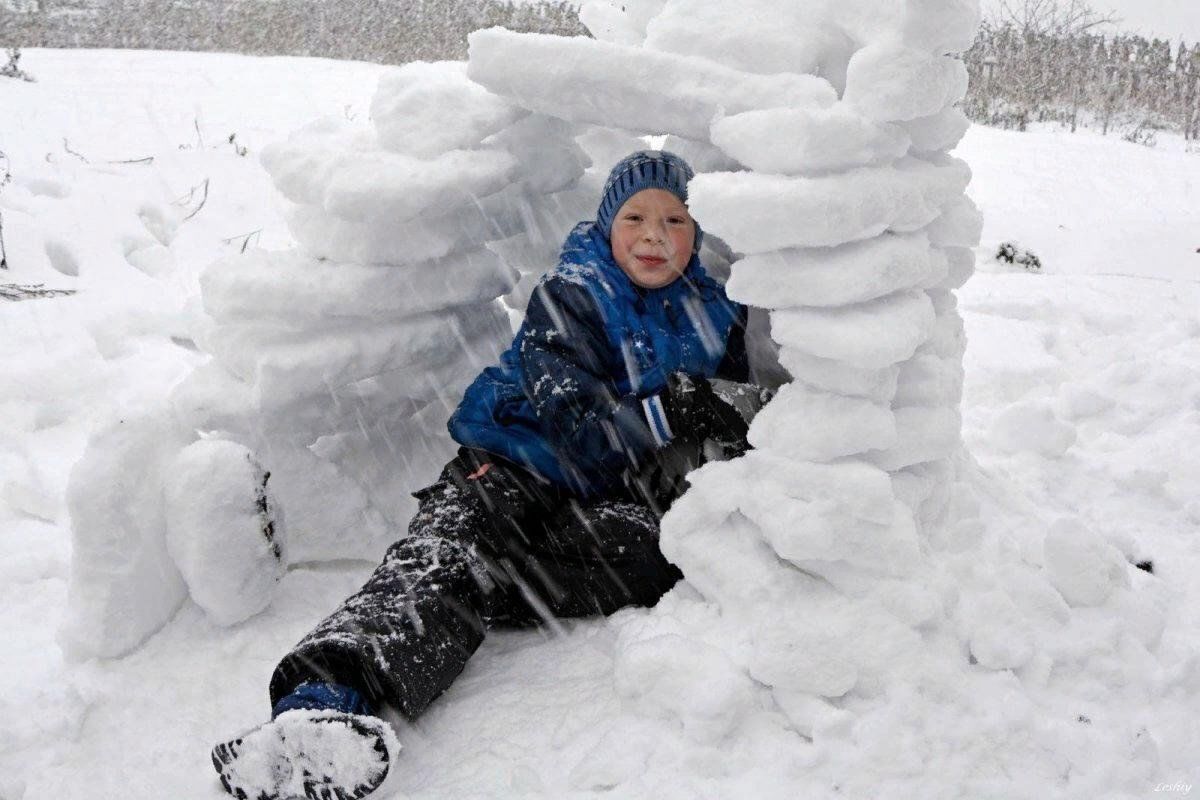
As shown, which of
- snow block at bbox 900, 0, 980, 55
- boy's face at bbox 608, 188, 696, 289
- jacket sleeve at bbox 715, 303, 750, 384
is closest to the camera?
snow block at bbox 900, 0, 980, 55

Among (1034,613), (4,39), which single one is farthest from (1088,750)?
(4,39)

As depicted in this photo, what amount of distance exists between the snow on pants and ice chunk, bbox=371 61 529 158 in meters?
0.77

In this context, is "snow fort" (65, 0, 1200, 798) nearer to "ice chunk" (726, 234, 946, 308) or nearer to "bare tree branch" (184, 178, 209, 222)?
"ice chunk" (726, 234, 946, 308)

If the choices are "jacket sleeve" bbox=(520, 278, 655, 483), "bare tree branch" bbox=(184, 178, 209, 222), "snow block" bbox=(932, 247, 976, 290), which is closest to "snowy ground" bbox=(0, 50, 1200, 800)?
"bare tree branch" bbox=(184, 178, 209, 222)

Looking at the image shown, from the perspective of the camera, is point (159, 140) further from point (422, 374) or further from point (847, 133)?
point (847, 133)

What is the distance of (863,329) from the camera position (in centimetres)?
184

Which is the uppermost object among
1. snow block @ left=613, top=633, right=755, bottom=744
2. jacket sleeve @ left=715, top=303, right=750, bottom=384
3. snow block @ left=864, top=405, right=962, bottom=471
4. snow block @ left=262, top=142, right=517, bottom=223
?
snow block @ left=262, top=142, right=517, bottom=223

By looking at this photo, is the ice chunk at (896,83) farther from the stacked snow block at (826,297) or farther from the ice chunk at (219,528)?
the ice chunk at (219,528)

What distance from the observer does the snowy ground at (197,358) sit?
75.3 inches

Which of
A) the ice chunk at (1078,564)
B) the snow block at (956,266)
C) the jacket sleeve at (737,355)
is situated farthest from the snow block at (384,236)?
the ice chunk at (1078,564)

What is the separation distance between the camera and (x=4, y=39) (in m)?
10.6

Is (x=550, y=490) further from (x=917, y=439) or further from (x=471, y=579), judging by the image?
(x=917, y=439)

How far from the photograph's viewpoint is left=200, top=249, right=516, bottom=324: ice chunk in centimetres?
230

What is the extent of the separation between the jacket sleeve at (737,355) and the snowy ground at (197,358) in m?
0.70
